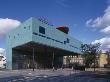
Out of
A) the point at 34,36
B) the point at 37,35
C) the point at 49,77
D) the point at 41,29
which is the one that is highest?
the point at 41,29

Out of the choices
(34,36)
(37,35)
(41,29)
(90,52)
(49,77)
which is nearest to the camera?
(49,77)

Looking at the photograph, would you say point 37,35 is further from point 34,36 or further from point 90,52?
point 90,52

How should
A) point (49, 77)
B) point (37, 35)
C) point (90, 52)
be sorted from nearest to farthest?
point (49, 77) → point (37, 35) → point (90, 52)

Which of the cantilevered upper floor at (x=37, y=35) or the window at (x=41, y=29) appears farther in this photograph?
the window at (x=41, y=29)

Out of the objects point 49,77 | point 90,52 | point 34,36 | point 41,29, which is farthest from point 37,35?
point 90,52

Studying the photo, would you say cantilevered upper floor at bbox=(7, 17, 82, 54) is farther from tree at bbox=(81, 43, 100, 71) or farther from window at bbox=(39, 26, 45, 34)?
tree at bbox=(81, 43, 100, 71)

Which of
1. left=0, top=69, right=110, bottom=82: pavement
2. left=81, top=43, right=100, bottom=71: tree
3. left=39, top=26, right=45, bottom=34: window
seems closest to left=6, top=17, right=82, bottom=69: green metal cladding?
left=39, top=26, right=45, bottom=34: window

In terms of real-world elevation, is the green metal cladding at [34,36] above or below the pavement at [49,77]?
above

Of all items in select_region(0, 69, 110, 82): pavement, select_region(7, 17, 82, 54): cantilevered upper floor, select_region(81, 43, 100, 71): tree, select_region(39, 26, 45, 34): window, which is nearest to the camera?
select_region(0, 69, 110, 82): pavement

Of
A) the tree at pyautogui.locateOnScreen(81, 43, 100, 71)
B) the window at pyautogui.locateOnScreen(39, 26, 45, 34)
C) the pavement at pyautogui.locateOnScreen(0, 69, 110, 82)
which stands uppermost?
the window at pyautogui.locateOnScreen(39, 26, 45, 34)

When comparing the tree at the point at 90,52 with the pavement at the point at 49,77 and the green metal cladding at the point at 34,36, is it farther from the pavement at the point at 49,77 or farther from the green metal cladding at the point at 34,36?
the pavement at the point at 49,77

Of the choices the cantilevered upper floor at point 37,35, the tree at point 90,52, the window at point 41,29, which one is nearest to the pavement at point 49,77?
the cantilevered upper floor at point 37,35

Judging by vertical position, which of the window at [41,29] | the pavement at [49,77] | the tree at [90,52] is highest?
the window at [41,29]

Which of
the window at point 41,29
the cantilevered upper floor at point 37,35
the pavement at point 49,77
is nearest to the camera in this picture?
the pavement at point 49,77
